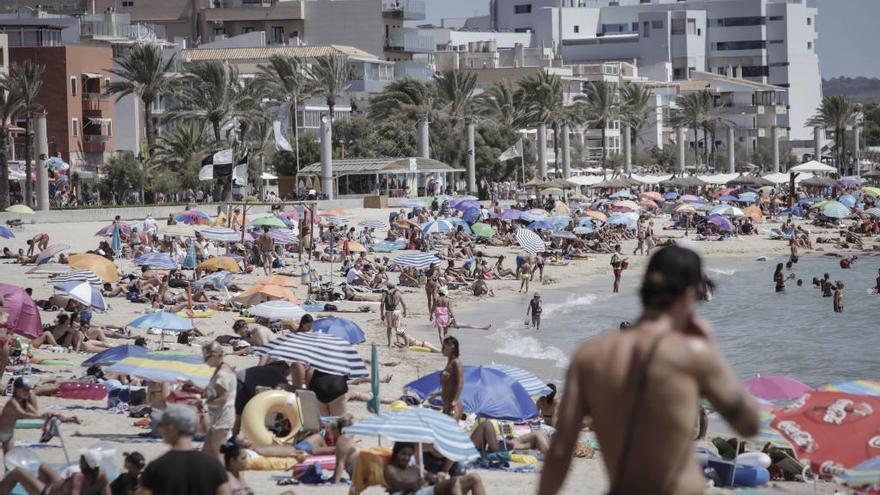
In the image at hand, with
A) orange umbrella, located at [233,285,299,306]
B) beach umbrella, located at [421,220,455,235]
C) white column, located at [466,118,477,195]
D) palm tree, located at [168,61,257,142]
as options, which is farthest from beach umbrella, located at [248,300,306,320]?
white column, located at [466,118,477,195]

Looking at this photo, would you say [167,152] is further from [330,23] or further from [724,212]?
[330,23]

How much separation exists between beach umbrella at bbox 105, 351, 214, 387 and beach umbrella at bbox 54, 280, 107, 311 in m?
7.23

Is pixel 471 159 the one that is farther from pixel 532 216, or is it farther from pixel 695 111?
pixel 695 111

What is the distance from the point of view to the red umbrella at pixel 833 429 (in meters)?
9.97

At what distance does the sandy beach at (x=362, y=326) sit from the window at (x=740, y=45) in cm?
9116

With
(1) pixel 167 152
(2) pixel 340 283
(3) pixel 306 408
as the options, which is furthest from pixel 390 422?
(1) pixel 167 152

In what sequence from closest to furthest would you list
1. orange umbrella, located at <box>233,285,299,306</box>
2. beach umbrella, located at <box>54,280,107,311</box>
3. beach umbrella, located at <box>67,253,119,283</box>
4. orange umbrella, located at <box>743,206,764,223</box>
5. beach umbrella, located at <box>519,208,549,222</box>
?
beach umbrella, located at <box>54,280,107,311</box>, orange umbrella, located at <box>233,285,299,306</box>, beach umbrella, located at <box>67,253,119,283</box>, beach umbrella, located at <box>519,208,549,222</box>, orange umbrella, located at <box>743,206,764,223</box>

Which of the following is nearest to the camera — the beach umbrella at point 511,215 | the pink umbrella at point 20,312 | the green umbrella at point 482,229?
the pink umbrella at point 20,312

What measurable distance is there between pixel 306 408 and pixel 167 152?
146 ft

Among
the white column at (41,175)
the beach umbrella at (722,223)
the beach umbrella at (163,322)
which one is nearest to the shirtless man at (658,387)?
the beach umbrella at (163,322)

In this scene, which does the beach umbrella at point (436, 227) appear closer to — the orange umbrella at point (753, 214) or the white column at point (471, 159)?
the orange umbrella at point (753, 214)

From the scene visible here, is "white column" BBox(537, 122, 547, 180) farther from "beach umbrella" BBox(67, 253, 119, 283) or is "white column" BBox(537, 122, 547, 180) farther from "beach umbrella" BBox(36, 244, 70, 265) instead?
"beach umbrella" BBox(67, 253, 119, 283)

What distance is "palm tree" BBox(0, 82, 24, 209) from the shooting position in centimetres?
4625

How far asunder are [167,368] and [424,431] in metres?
3.54
